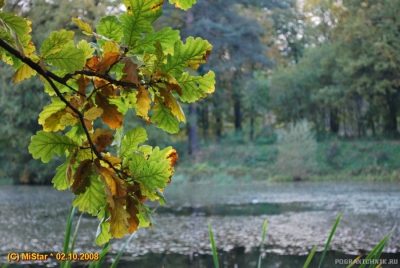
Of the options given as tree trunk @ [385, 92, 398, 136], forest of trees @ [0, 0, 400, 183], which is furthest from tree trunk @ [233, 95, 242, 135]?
tree trunk @ [385, 92, 398, 136]

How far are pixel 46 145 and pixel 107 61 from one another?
0.18m

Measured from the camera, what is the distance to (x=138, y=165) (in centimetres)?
108

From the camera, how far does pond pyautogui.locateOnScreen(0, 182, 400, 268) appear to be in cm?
800

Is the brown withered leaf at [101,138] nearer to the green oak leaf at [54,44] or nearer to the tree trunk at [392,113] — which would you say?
the green oak leaf at [54,44]

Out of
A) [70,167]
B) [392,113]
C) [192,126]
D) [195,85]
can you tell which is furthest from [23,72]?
[392,113]

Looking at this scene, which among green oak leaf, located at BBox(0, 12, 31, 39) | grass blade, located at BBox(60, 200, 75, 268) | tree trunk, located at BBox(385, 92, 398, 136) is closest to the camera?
green oak leaf, located at BBox(0, 12, 31, 39)

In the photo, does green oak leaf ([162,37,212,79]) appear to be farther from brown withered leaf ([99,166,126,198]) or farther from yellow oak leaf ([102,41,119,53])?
brown withered leaf ([99,166,126,198])

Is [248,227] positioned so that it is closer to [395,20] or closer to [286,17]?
[395,20]

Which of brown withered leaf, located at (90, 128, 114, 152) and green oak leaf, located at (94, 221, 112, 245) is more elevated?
brown withered leaf, located at (90, 128, 114, 152)

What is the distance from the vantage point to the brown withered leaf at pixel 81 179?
101 centimetres

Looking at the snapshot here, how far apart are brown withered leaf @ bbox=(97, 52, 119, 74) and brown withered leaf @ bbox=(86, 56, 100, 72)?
0.14 ft

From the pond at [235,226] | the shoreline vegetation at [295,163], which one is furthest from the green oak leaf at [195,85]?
the shoreline vegetation at [295,163]

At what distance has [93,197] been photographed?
3.36 ft

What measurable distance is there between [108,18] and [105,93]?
0.13 metres
